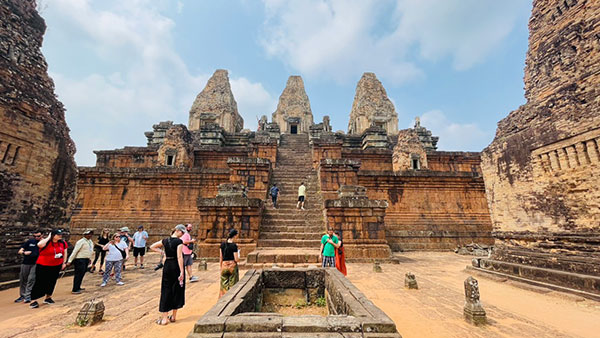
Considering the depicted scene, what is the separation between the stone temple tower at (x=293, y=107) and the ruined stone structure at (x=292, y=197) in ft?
65.6

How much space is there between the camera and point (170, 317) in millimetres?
3461

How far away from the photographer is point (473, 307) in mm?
3309

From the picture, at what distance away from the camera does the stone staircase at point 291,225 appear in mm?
6660

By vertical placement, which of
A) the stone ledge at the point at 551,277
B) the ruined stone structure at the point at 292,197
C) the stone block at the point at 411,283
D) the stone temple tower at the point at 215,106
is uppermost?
the stone temple tower at the point at 215,106

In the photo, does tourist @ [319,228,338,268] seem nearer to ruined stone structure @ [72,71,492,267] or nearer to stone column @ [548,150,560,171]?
ruined stone structure @ [72,71,492,267]

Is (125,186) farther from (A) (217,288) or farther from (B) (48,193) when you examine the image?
(A) (217,288)

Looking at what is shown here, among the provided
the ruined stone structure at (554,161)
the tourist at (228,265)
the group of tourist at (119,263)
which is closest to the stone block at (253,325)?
the group of tourist at (119,263)

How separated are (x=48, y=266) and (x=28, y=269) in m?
0.35

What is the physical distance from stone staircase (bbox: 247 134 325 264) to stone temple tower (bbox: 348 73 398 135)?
21060mm

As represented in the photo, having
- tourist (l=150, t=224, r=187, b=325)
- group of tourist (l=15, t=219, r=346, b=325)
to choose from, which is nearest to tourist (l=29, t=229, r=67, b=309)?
group of tourist (l=15, t=219, r=346, b=325)

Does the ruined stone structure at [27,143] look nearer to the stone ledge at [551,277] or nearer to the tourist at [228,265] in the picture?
the tourist at [228,265]

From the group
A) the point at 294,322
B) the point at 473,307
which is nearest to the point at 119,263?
the point at 294,322

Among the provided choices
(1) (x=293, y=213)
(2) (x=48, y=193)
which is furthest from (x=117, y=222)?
(1) (x=293, y=213)

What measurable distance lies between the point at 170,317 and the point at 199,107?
32255mm
